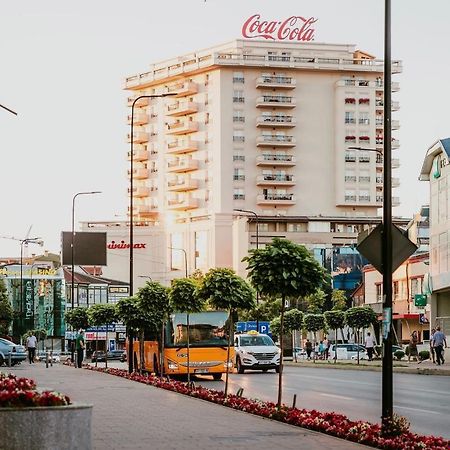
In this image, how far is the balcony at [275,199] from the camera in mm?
152500

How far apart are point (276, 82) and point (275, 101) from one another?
251cm

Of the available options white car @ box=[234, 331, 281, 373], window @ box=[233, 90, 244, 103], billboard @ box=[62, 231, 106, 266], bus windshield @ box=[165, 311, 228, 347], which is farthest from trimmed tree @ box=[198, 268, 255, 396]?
window @ box=[233, 90, 244, 103]

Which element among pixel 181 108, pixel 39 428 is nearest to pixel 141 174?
pixel 181 108

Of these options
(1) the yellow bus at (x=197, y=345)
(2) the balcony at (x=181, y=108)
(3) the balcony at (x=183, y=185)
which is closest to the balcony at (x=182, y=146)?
(2) the balcony at (x=181, y=108)

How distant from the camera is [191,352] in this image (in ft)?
139

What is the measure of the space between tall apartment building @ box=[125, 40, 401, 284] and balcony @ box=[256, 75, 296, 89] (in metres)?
0.13

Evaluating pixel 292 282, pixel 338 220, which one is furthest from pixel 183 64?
pixel 292 282

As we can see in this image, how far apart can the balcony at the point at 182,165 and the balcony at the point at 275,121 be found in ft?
31.8

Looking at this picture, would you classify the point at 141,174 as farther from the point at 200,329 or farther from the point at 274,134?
the point at 200,329

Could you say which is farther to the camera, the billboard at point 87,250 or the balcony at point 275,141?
the balcony at point 275,141

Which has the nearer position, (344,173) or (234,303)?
(234,303)

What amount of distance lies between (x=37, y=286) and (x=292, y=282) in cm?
11683

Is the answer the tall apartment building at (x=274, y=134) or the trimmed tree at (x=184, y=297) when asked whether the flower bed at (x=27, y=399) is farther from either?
the tall apartment building at (x=274, y=134)

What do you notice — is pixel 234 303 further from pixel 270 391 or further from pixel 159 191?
pixel 159 191
